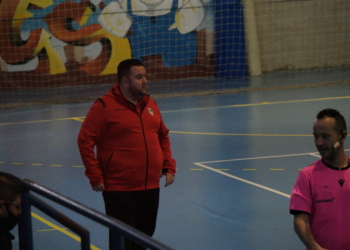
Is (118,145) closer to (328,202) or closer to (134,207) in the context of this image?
(134,207)

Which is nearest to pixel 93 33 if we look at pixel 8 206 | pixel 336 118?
pixel 336 118

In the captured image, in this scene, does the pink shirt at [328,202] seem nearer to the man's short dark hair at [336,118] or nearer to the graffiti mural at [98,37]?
the man's short dark hair at [336,118]

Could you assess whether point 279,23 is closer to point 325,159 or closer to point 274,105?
point 274,105

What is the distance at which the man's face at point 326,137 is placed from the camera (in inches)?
118

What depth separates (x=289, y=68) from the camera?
20.8 metres

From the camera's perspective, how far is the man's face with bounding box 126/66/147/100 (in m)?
4.36

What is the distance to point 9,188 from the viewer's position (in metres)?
2.75

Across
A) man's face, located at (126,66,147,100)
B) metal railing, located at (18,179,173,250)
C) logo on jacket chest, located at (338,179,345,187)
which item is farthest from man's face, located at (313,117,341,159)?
man's face, located at (126,66,147,100)

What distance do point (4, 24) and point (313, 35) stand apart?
10.5 metres

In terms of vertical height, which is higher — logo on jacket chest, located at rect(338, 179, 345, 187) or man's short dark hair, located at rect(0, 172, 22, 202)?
man's short dark hair, located at rect(0, 172, 22, 202)

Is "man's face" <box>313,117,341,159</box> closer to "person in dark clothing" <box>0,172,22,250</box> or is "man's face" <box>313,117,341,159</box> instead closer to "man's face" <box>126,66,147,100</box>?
"person in dark clothing" <box>0,172,22,250</box>

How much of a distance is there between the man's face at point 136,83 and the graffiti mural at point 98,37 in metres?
14.8

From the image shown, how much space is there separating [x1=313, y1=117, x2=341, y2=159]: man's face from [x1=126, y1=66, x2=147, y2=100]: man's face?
166 centimetres

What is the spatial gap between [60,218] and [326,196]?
134 cm
